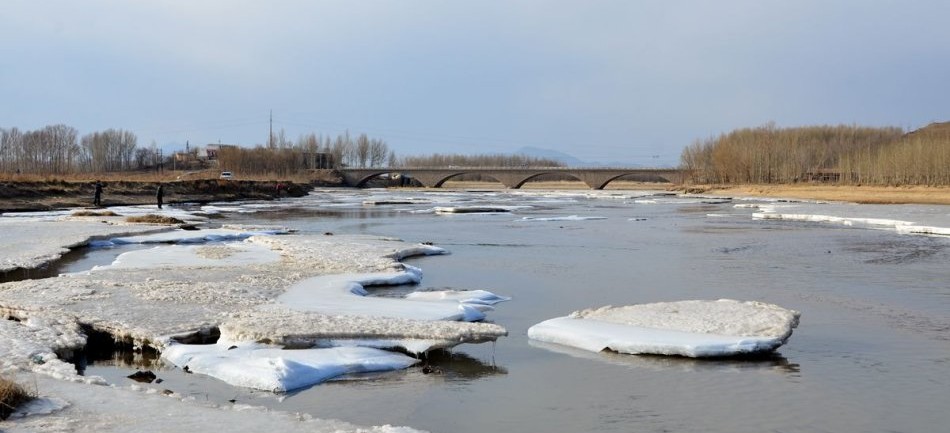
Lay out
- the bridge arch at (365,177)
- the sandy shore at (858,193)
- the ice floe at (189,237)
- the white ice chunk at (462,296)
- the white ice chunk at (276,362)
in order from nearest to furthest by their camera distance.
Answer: the white ice chunk at (276,362) → the white ice chunk at (462,296) → the ice floe at (189,237) → the sandy shore at (858,193) → the bridge arch at (365,177)

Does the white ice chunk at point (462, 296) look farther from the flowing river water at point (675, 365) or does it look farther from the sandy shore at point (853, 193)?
the sandy shore at point (853, 193)

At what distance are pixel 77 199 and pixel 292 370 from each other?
5414cm

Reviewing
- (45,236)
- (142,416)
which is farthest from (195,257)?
(142,416)

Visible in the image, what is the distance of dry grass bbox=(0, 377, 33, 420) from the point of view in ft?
29.2

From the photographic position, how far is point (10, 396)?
→ 29.8 feet

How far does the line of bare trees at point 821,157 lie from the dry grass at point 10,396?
310 ft

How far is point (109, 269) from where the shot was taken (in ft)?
66.8

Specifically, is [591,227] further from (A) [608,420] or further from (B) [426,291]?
(A) [608,420]

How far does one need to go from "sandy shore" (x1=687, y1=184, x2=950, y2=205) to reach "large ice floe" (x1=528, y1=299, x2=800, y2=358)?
60856 millimetres

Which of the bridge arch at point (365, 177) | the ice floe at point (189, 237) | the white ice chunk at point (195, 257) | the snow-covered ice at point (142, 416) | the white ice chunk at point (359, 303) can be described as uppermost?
the bridge arch at point (365, 177)

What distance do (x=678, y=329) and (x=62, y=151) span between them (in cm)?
16573

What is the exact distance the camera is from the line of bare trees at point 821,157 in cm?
9375

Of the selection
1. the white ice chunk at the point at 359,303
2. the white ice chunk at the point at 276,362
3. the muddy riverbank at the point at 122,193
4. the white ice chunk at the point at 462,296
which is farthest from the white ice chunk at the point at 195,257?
the muddy riverbank at the point at 122,193

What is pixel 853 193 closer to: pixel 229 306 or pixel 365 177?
pixel 365 177
